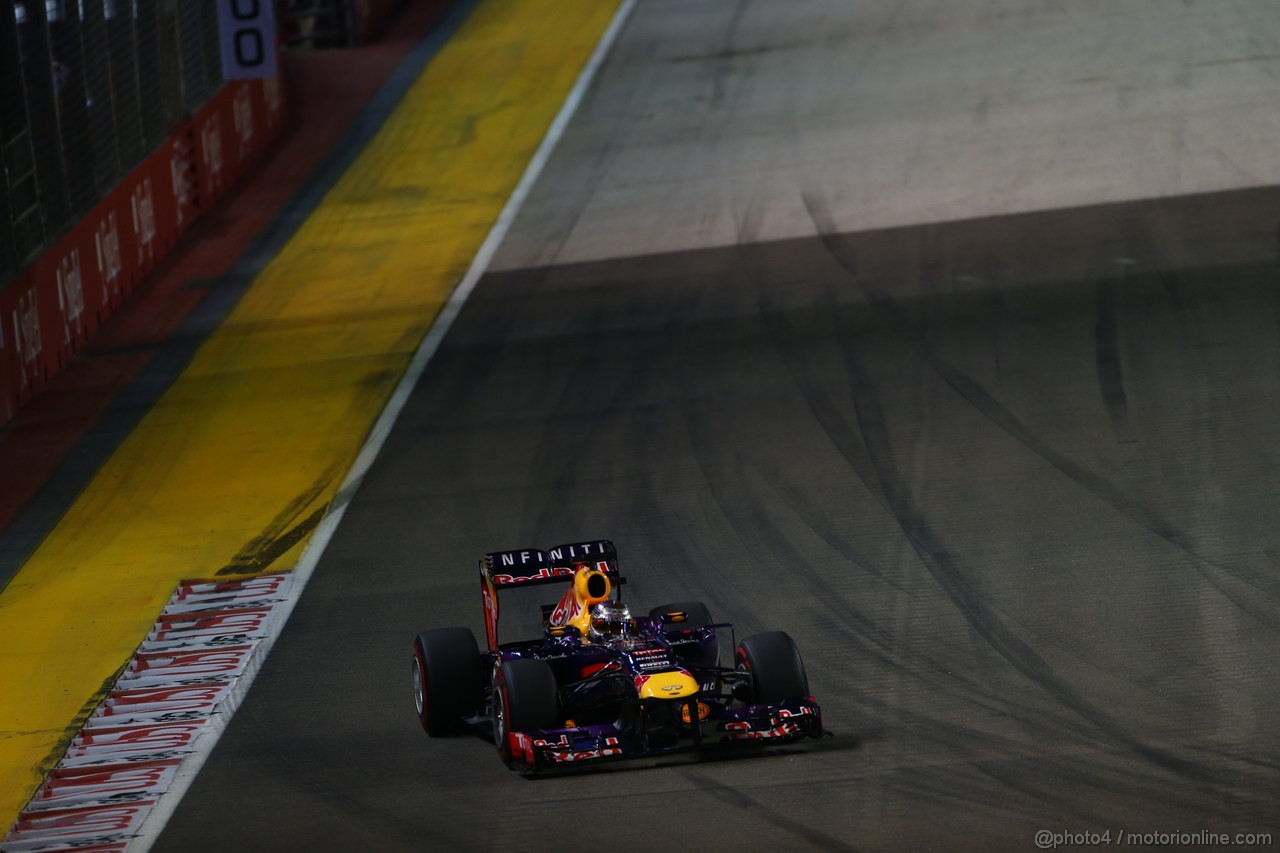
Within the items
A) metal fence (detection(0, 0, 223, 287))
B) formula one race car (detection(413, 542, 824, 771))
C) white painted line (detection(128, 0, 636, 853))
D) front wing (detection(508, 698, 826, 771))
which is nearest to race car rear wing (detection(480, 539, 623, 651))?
formula one race car (detection(413, 542, 824, 771))

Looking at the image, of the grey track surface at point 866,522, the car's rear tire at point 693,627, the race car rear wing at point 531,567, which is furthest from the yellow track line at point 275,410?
the car's rear tire at point 693,627

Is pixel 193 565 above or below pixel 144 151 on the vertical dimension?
below

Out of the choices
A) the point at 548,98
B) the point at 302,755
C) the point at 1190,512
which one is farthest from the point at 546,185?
the point at 302,755

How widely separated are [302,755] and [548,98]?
19263 mm

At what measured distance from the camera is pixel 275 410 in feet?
59.8

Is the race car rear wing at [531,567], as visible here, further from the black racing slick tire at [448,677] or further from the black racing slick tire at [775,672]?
the black racing slick tire at [775,672]

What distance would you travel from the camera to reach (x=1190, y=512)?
43.2 ft

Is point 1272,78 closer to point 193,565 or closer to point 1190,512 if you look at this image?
point 1190,512

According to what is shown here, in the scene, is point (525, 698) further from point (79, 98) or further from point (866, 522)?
point (79, 98)

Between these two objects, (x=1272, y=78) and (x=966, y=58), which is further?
(x=966, y=58)

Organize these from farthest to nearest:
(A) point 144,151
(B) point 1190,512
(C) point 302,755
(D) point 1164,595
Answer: (A) point 144,151
(B) point 1190,512
(D) point 1164,595
(C) point 302,755

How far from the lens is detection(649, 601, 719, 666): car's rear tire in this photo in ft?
34.3

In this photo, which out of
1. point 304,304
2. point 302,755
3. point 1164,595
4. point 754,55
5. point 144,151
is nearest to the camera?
point 302,755

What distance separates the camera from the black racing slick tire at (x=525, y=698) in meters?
9.86
